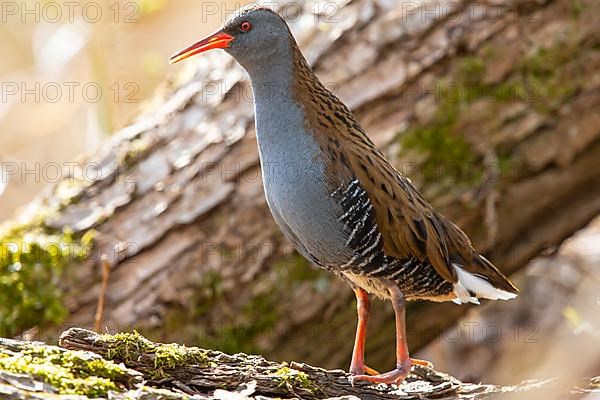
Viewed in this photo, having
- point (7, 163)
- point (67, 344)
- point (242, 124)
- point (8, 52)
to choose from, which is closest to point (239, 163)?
point (242, 124)

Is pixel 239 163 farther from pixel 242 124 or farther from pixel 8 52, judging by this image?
pixel 8 52

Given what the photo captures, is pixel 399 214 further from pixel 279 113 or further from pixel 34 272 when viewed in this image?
pixel 34 272

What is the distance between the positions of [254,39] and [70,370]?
1.68m

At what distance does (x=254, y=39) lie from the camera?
3707 mm

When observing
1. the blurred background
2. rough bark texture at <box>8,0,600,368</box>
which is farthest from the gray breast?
the blurred background

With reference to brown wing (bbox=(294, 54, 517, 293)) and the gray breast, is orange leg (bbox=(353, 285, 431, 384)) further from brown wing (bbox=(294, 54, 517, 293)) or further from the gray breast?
the gray breast

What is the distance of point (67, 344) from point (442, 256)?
1.68 meters

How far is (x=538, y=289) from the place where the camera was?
6.71m

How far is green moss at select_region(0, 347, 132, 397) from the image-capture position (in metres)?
2.55

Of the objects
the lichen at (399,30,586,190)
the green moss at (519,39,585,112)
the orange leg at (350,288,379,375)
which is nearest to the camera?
the orange leg at (350,288,379,375)

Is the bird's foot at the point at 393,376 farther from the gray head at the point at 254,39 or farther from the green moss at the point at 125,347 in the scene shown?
the gray head at the point at 254,39

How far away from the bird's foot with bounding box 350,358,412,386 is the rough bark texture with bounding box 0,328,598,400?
32mm

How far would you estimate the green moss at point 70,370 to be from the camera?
8.38ft

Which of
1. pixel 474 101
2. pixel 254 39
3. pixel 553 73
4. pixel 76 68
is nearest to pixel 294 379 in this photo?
pixel 254 39
